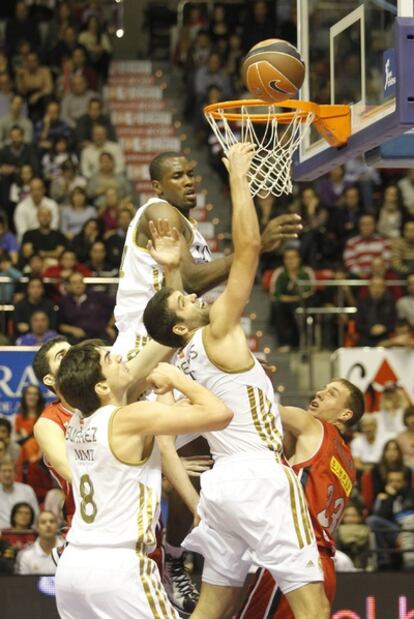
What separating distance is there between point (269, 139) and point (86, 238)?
749cm

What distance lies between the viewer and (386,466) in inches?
485

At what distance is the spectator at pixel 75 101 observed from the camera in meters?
18.5

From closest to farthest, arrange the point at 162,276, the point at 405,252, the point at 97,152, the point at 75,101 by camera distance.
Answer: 1. the point at 162,276
2. the point at 405,252
3. the point at 97,152
4. the point at 75,101

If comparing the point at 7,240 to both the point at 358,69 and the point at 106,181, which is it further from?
the point at 358,69

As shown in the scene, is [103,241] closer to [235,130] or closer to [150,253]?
[235,130]

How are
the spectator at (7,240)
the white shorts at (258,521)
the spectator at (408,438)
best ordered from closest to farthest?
the white shorts at (258,521)
the spectator at (408,438)
the spectator at (7,240)

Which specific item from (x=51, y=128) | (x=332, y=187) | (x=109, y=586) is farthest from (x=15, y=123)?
(x=109, y=586)

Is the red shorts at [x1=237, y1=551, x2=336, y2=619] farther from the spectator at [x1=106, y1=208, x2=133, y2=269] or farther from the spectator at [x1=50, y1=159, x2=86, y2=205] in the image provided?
the spectator at [x1=50, y1=159, x2=86, y2=205]

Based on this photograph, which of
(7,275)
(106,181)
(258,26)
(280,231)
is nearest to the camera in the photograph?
(280,231)

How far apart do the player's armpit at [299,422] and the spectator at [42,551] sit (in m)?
3.70

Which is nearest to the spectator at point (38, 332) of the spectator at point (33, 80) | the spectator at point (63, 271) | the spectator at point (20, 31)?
the spectator at point (63, 271)

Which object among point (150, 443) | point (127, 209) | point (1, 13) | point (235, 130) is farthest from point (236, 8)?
point (150, 443)

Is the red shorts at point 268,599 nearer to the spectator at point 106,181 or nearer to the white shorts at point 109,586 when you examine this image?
the white shorts at point 109,586

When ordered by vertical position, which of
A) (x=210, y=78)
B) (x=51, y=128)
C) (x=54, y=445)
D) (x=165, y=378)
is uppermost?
(x=210, y=78)
